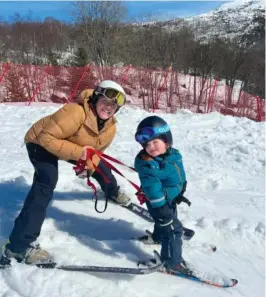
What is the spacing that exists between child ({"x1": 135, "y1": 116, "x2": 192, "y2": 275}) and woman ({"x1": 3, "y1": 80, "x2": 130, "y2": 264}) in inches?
17.0

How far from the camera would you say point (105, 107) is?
10.6ft

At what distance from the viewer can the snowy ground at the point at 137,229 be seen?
2947 mm

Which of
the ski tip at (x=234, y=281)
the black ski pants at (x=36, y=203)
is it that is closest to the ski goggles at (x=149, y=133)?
the black ski pants at (x=36, y=203)

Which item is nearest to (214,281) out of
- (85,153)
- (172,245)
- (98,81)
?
(172,245)

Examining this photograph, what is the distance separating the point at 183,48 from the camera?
32594mm

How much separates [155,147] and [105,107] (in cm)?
58

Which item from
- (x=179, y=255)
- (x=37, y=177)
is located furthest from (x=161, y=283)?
(x=37, y=177)

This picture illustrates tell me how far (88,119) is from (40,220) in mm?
947

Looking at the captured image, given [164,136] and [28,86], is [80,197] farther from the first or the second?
[28,86]

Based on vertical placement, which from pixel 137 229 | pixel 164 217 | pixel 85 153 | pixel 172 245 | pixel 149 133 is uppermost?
pixel 149 133

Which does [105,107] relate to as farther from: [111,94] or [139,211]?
[139,211]

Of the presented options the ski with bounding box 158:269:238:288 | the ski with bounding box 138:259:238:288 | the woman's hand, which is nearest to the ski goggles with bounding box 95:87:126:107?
the woman's hand

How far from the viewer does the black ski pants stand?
10.2 feet

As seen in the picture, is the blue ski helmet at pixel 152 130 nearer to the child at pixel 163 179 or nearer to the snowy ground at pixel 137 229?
the child at pixel 163 179
